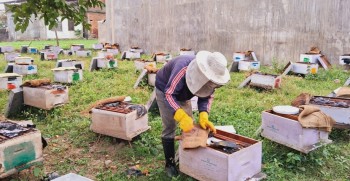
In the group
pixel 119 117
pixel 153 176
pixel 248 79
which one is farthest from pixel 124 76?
pixel 153 176

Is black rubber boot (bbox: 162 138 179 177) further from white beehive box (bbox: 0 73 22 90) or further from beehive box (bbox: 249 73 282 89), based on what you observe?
white beehive box (bbox: 0 73 22 90)

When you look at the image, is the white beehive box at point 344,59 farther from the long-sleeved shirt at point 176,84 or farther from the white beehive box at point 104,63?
the long-sleeved shirt at point 176,84

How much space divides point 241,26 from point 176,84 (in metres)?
10.2

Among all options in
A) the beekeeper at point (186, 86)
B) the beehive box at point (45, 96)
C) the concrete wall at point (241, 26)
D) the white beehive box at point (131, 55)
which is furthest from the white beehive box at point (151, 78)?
the white beehive box at point (131, 55)

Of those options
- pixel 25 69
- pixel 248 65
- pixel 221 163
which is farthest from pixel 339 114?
pixel 25 69

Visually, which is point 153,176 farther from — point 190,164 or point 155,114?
point 155,114

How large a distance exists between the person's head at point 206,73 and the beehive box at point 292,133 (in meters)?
1.52

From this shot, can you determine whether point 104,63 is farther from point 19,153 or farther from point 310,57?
point 19,153

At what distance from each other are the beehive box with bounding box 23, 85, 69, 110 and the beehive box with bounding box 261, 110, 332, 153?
406cm

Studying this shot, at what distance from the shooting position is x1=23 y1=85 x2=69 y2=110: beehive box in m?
6.44

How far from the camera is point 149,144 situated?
5320 millimetres

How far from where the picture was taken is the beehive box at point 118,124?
5.09 m

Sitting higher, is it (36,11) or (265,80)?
(36,11)

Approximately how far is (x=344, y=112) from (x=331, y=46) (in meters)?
6.60
